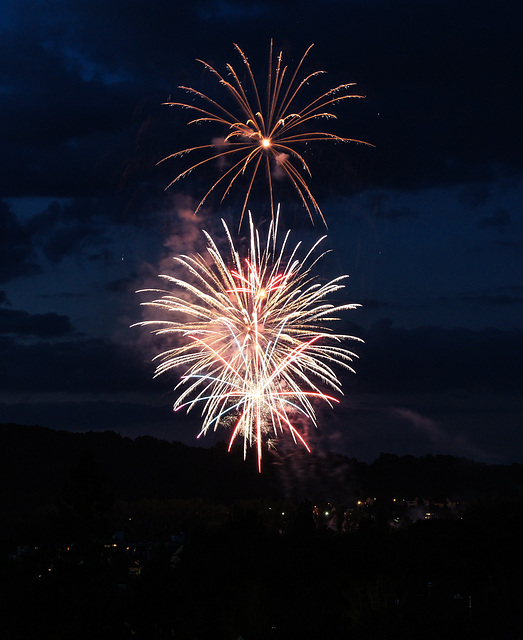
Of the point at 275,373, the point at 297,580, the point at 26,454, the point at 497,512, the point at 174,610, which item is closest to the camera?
the point at 275,373

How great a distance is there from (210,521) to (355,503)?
75.2 feet

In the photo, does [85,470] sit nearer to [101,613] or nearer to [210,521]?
[101,613]

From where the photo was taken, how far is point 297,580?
63656mm

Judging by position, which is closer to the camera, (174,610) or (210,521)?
(174,610)

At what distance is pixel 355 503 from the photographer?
144125mm

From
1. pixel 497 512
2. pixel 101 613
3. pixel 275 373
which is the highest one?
pixel 275 373

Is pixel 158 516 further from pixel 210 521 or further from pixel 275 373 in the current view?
pixel 275 373

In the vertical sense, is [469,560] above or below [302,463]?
below

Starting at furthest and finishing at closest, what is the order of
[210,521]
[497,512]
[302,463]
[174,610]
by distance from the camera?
[210,521], [302,463], [497,512], [174,610]

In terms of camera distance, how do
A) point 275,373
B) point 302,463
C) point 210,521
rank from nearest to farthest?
point 275,373, point 302,463, point 210,521

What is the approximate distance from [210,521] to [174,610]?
84580 millimetres

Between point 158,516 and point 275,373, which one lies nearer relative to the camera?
point 275,373

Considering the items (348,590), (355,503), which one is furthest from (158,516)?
(348,590)

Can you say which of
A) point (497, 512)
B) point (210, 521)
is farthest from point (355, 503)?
point (497, 512)
